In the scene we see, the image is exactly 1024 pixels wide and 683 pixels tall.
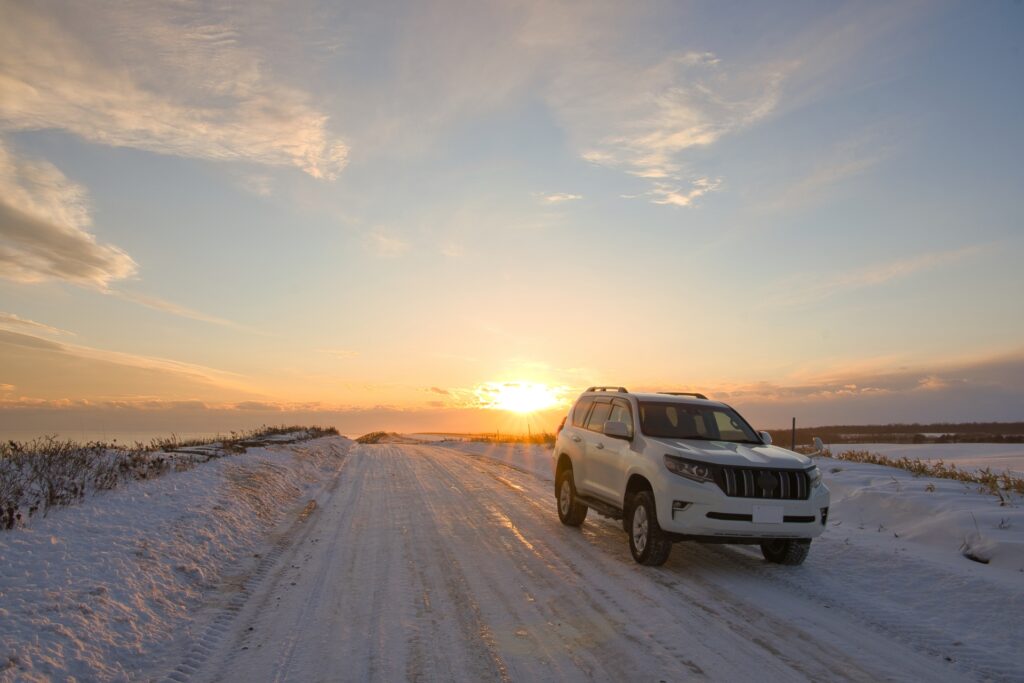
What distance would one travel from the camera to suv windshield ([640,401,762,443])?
28.0 feet

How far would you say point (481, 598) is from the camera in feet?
19.7

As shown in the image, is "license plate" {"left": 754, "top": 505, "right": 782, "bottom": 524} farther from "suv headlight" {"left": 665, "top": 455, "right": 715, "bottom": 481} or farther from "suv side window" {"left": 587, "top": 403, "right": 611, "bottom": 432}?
"suv side window" {"left": 587, "top": 403, "right": 611, "bottom": 432}

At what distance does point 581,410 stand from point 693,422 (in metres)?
2.44

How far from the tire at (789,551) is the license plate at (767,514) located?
1.45 feet

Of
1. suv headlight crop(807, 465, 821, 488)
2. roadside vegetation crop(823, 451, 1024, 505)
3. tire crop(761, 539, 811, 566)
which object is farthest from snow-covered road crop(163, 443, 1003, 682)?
roadside vegetation crop(823, 451, 1024, 505)

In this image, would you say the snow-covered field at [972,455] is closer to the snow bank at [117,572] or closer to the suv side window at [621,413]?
the suv side window at [621,413]

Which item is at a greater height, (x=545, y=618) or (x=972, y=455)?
(x=972, y=455)

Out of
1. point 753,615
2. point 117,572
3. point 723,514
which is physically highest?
point 723,514

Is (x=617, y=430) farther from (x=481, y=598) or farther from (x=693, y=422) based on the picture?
(x=481, y=598)

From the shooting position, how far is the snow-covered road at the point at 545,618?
4477 millimetres

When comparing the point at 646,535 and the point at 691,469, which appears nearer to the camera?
the point at 691,469

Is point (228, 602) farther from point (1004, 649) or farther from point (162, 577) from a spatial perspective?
point (1004, 649)

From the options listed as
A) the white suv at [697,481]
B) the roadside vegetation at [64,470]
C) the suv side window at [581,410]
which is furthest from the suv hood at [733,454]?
the roadside vegetation at [64,470]

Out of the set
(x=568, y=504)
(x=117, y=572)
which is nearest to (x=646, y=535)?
(x=568, y=504)
